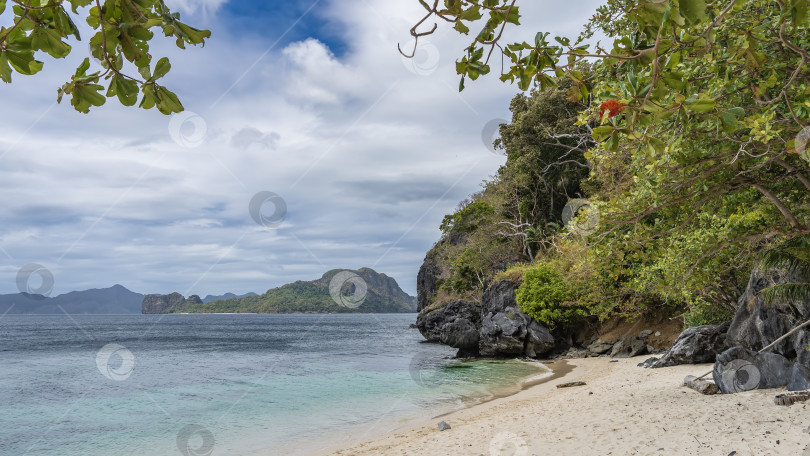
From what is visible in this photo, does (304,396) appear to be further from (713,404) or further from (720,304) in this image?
(720,304)

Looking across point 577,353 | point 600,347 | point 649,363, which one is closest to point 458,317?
point 577,353

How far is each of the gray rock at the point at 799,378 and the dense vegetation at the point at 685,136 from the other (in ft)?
4.85

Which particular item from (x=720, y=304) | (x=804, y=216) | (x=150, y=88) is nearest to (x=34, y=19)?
(x=150, y=88)

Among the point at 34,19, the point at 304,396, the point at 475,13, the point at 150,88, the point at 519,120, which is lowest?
the point at 304,396

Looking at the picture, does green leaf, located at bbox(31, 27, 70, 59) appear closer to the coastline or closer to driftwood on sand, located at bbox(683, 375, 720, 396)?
the coastline

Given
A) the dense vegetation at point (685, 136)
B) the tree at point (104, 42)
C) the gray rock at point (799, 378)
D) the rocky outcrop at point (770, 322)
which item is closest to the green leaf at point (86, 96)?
the tree at point (104, 42)

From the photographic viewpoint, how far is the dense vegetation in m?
2.09

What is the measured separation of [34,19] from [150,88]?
35cm

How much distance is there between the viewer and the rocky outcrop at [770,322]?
29.9 feet

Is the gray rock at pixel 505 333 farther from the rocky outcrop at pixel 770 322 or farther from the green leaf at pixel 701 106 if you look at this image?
the green leaf at pixel 701 106

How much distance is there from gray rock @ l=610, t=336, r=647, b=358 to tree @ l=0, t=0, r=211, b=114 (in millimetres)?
21629

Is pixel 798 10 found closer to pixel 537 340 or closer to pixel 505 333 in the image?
pixel 537 340

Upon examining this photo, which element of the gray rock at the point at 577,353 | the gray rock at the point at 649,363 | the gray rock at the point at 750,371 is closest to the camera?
the gray rock at the point at 750,371

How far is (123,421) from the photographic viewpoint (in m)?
14.1
